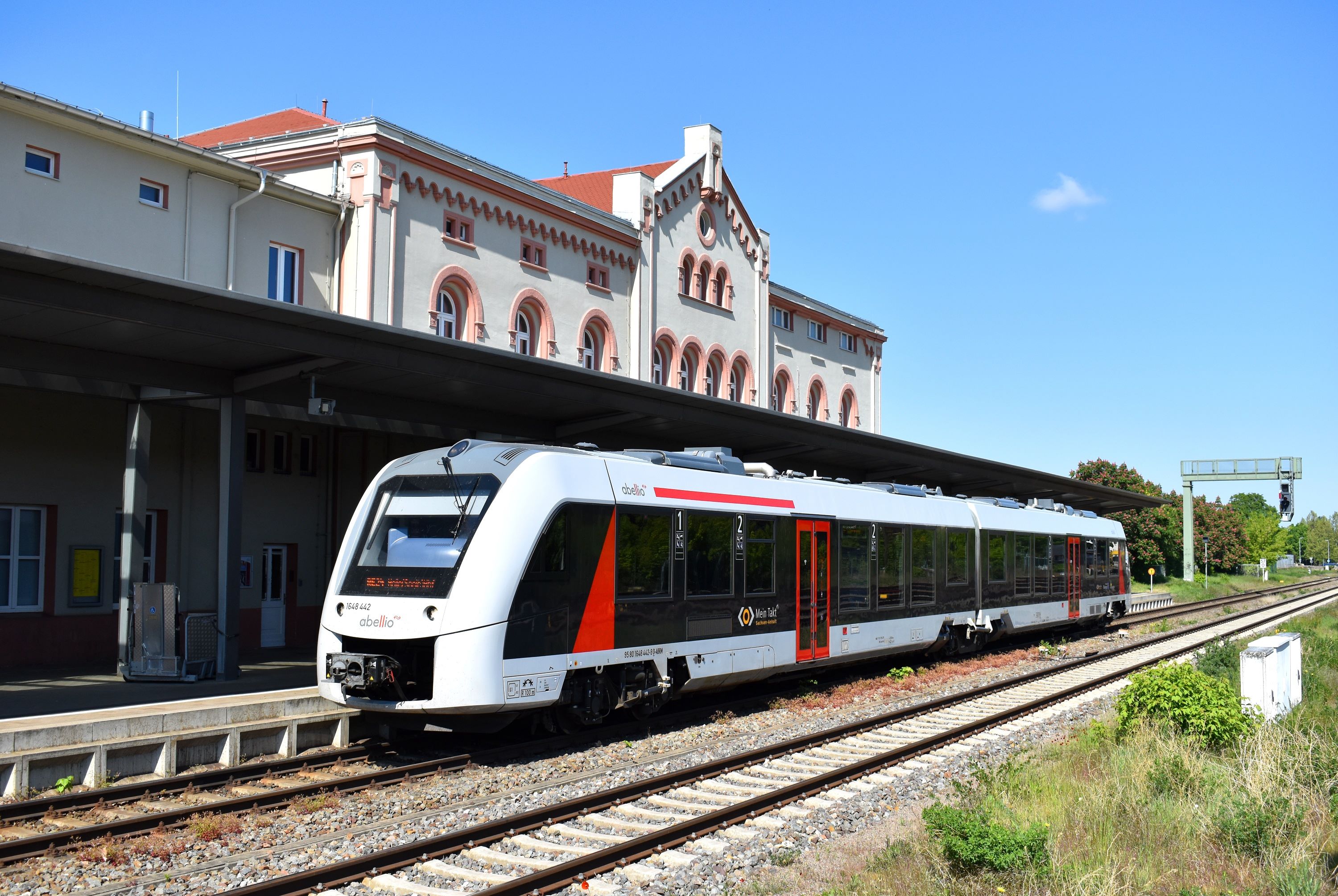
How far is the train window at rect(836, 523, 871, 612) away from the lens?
15.7 meters

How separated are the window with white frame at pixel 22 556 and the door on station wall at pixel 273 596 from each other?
3.97 metres

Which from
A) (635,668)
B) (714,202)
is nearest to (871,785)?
(635,668)

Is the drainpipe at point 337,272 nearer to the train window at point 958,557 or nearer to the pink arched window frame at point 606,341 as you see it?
the pink arched window frame at point 606,341

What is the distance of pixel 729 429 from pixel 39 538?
36.9 ft

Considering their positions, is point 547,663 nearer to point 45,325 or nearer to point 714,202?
point 45,325

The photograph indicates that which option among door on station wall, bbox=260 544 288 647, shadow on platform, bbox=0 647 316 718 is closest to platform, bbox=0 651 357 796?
shadow on platform, bbox=0 647 316 718

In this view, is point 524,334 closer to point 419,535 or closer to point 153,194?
point 153,194

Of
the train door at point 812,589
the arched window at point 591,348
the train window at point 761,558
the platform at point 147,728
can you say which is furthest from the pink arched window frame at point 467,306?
the platform at point 147,728

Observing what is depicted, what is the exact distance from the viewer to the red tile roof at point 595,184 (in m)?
32.6

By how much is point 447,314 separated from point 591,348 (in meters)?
5.32

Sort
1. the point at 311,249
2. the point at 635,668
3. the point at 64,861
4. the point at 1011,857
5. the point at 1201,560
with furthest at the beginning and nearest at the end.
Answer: the point at 1201,560 → the point at 311,249 → the point at 635,668 → the point at 64,861 → the point at 1011,857

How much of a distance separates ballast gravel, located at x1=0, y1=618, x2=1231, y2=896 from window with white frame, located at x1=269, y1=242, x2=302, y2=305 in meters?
13.2

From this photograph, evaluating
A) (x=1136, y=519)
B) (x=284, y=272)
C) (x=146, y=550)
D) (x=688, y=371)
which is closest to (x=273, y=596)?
(x=146, y=550)

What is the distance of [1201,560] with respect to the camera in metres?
73.6
